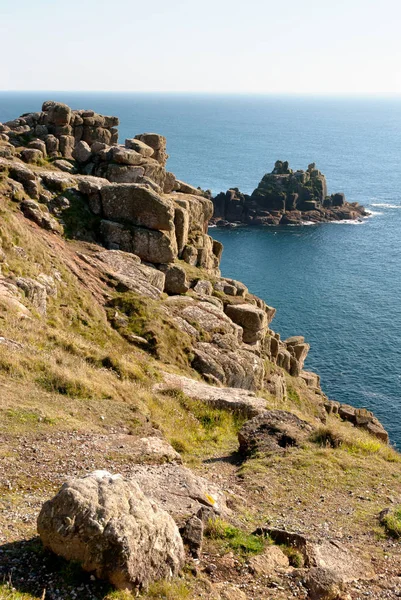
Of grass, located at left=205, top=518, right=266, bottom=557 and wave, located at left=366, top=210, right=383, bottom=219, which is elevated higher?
grass, located at left=205, top=518, right=266, bottom=557

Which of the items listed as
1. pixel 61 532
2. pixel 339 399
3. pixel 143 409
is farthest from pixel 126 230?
pixel 339 399

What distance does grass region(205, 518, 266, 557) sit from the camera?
13.9 m

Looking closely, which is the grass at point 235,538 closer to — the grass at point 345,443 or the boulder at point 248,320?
the grass at point 345,443

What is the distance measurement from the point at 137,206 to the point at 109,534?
34593mm

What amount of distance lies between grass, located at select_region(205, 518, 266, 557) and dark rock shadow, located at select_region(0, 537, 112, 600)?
12.4 feet

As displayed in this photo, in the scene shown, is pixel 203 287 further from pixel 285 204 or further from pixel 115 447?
pixel 285 204

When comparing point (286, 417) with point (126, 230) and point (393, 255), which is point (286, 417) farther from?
point (393, 255)

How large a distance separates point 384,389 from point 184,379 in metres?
51.1

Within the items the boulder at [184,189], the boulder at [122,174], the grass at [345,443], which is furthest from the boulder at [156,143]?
the grass at [345,443]

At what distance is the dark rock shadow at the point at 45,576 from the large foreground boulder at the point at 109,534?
20 cm

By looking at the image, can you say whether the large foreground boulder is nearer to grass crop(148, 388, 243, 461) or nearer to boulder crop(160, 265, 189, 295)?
grass crop(148, 388, 243, 461)

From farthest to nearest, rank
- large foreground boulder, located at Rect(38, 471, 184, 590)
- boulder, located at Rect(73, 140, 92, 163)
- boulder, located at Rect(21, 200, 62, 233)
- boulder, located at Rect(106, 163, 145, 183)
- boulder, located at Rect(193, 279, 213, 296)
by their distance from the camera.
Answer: boulder, located at Rect(73, 140, 92, 163) < boulder, located at Rect(106, 163, 145, 183) < boulder, located at Rect(193, 279, 213, 296) < boulder, located at Rect(21, 200, 62, 233) < large foreground boulder, located at Rect(38, 471, 184, 590)

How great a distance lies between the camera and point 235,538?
14.2 m

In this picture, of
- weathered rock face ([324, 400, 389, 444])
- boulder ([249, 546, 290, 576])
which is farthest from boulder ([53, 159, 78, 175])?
boulder ([249, 546, 290, 576])
